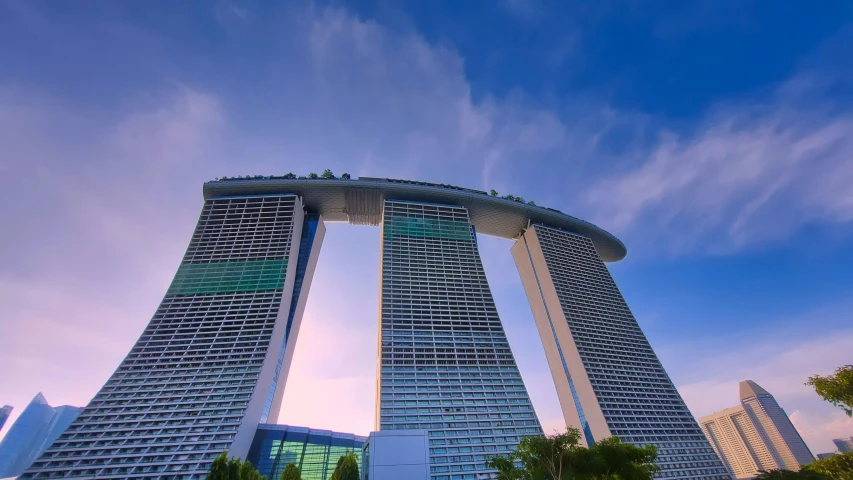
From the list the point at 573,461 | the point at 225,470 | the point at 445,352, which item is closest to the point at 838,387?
the point at 573,461

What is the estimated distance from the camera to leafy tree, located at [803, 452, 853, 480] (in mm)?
33438

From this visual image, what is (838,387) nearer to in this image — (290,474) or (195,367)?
(290,474)

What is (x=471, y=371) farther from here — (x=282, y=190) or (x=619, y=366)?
(x=282, y=190)

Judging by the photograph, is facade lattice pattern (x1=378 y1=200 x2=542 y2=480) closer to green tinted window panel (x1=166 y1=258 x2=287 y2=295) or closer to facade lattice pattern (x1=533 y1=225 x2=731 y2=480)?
facade lattice pattern (x1=533 y1=225 x2=731 y2=480)

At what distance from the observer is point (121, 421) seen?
141 feet

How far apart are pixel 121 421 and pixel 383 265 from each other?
3811 centimetres

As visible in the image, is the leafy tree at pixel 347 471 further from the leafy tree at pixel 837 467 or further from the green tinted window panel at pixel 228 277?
the leafy tree at pixel 837 467

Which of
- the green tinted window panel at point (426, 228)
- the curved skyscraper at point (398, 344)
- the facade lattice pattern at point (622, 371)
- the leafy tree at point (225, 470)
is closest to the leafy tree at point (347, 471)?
the leafy tree at point (225, 470)

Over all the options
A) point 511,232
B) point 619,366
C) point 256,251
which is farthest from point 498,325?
point 256,251

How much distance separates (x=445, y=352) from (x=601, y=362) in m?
24.5

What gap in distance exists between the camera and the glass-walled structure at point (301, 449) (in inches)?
1860

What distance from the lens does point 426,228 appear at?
74625mm

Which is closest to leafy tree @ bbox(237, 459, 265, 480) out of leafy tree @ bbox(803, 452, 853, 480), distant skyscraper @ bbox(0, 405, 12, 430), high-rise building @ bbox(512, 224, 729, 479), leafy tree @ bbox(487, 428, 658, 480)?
leafy tree @ bbox(487, 428, 658, 480)

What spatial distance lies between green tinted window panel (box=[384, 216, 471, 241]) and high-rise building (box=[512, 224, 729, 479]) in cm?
1567
